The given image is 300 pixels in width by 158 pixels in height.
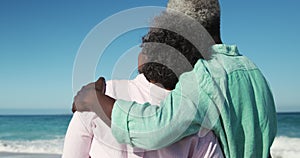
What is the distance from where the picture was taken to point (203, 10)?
1.19 metres

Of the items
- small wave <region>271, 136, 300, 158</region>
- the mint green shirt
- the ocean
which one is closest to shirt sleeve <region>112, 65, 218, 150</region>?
the mint green shirt

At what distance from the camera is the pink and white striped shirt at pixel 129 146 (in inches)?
47.3

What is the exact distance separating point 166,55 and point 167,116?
155 mm

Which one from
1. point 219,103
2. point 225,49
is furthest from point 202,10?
point 219,103

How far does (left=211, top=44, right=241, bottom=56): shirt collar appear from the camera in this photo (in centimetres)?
122

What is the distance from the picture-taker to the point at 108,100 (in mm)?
1147

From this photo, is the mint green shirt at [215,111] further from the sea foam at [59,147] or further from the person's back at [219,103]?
the sea foam at [59,147]

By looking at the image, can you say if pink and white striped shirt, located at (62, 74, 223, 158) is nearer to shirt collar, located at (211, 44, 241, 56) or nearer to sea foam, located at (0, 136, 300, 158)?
shirt collar, located at (211, 44, 241, 56)

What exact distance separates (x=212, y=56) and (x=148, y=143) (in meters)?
0.29

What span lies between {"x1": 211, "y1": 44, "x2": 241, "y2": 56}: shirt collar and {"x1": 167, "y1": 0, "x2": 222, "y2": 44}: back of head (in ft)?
0.13

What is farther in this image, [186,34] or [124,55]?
[124,55]

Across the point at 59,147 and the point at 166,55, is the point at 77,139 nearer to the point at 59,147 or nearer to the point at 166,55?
the point at 166,55

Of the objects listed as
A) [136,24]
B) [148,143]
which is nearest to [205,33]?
[136,24]

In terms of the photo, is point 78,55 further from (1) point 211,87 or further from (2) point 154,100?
(1) point 211,87
